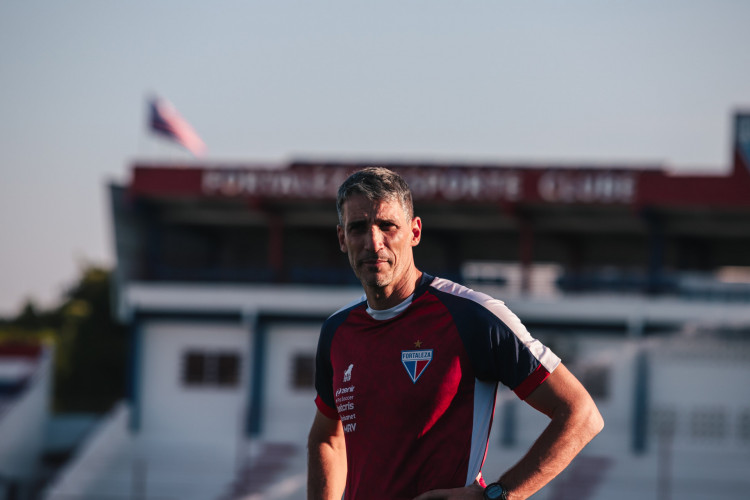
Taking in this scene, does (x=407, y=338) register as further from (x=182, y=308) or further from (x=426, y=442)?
→ (x=182, y=308)

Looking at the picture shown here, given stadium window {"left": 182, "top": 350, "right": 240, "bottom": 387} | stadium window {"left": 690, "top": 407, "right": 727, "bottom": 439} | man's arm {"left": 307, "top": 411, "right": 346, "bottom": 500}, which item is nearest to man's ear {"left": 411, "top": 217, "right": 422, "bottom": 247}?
man's arm {"left": 307, "top": 411, "right": 346, "bottom": 500}

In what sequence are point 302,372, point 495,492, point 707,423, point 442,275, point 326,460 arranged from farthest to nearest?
point 302,372 < point 442,275 < point 707,423 < point 326,460 < point 495,492

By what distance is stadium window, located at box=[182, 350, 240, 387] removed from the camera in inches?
1145

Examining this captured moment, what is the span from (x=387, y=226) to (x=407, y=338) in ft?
1.32

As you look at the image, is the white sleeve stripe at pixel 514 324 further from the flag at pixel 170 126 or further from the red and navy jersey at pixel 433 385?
the flag at pixel 170 126

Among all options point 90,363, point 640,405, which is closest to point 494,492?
point 640,405

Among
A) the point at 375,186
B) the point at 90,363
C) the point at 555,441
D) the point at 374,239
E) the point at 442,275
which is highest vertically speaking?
the point at 375,186

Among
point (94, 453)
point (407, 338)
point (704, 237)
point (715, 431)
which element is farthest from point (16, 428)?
point (407, 338)

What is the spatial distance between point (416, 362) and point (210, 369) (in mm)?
26328

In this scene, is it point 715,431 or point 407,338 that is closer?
point 407,338

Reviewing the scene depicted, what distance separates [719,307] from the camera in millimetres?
26797

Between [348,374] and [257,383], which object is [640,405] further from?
[348,374]

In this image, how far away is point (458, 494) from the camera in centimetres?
326

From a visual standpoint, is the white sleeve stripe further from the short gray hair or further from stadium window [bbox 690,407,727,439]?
stadium window [bbox 690,407,727,439]
